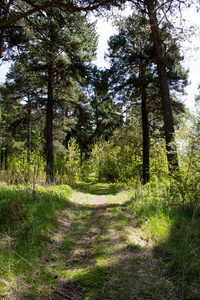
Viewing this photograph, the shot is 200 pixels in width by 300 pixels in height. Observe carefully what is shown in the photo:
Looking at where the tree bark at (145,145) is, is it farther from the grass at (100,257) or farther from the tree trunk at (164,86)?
the grass at (100,257)

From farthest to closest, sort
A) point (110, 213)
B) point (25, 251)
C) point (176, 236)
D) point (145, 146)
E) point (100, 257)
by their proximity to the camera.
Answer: point (145, 146) < point (110, 213) < point (176, 236) < point (100, 257) < point (25, 251)

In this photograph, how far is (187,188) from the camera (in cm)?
377

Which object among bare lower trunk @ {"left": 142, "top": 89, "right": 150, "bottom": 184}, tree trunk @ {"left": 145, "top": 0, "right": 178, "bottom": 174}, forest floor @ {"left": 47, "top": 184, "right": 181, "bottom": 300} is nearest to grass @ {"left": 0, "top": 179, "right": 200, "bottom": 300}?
forest floor @ {"left": 47, "top": 184, "right": 181, "bottom": 300}

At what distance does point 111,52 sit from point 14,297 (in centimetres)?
1027

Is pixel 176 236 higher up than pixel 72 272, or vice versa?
pixel 176 236

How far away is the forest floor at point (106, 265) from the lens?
1.83 meters

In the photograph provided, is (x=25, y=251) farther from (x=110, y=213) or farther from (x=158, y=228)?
(x=110, y=213)

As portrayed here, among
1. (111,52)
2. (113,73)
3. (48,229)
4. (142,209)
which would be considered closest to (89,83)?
(113,73)

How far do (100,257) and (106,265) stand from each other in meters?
0.24

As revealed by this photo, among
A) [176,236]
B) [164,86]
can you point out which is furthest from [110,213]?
[164,86]

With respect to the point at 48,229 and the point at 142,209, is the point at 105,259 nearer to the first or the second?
the point at 48,229

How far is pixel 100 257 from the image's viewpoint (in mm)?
2559

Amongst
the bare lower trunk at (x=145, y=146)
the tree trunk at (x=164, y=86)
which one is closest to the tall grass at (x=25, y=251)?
the tree trunk at (x=164, y=86)

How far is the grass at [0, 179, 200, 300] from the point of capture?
71.6 inches
